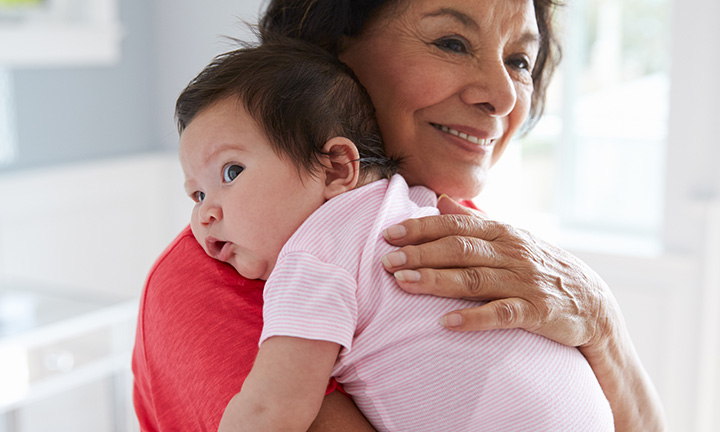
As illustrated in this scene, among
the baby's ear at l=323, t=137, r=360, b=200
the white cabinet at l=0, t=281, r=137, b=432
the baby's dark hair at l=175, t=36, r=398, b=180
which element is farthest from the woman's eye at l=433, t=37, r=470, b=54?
the white cabinet at l=0, t=281, r=137, b=432

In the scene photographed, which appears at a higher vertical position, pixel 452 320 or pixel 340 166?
pixel 340 166

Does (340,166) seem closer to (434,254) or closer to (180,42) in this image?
(434,254)

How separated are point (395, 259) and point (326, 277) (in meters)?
0.09

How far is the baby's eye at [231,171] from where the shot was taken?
2.88ft

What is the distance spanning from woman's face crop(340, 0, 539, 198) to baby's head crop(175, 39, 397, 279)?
207mm

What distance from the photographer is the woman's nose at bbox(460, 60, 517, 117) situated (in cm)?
111

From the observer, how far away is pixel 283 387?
735 millimetres

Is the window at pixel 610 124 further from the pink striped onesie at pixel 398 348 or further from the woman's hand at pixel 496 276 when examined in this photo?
the pink striped onesie at pixel 398 348

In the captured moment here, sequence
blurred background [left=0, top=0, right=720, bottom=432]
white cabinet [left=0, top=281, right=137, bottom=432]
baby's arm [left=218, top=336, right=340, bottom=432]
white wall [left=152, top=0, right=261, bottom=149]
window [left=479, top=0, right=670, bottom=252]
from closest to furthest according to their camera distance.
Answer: baby's arm [left=218, top=336, right=340, bottom=432] < white cabinet [left=0, top=281, right=137, bottom=432] < blurred background [left=0, top=0, right=720, bottom=432] < window [left=479, top=0, right=670, bottom=252] < white wall [left=152, top=0, right=261, bottom=149]

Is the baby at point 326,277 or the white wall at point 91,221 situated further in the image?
the white wall at point 91,221

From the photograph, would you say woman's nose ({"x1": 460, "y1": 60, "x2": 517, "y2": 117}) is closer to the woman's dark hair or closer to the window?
the woman's dark hair

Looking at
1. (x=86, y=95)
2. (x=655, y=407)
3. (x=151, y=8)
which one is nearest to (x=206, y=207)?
(x=655, y=407)

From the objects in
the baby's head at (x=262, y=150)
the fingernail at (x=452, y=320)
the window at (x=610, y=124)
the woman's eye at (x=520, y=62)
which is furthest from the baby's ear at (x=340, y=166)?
the window at (x=610, y=124)

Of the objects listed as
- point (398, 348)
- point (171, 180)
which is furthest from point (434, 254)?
point (171, 180)
